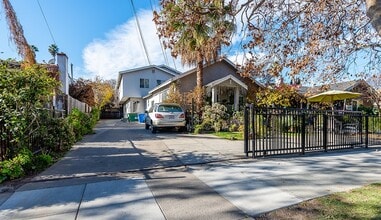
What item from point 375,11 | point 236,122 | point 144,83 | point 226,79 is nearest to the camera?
point 375,11

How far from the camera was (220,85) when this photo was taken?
19.5m

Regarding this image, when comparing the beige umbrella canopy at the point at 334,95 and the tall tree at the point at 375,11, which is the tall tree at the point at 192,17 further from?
the beige umbrella canopy at the point at 334,95

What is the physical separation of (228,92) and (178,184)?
17.0m

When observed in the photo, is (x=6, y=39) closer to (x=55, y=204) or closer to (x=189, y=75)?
(x=55, y=204)

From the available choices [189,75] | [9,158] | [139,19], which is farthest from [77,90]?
[9,158]

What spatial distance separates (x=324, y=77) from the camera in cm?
832

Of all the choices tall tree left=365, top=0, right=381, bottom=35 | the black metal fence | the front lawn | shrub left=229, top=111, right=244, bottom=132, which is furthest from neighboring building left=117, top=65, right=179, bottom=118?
tall tree left=365, top=0, right=381, bottom=35

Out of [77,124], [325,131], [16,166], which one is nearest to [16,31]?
[16,166]

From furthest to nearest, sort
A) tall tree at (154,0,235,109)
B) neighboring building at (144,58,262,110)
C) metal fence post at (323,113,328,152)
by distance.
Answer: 1. neighboring building at (144,58,262,110)
2. metal fence post at (323,113,328,152)
3. tall tree at (154,0,235,109)

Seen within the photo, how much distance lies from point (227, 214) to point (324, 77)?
640cm

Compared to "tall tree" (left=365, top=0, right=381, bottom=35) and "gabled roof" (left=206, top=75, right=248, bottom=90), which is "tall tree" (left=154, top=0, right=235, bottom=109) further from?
"gabled roof" (left=206, top=75, right=248, bottom=90)

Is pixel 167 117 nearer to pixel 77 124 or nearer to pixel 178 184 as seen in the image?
pixel 77 124

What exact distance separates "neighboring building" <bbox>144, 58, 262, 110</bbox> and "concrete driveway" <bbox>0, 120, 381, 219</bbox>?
11476 millimetres

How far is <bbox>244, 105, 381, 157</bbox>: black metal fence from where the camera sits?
25.3 feet
